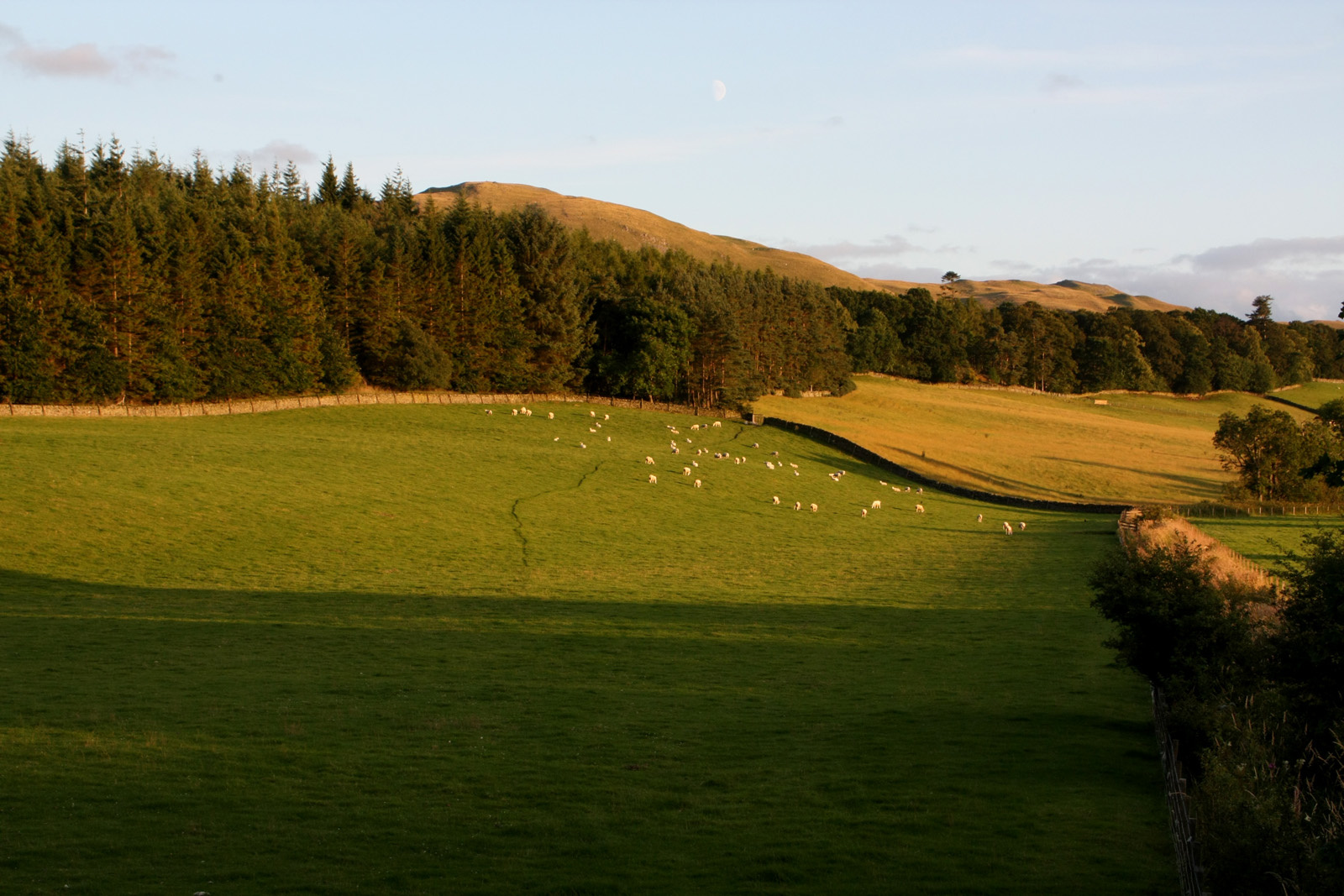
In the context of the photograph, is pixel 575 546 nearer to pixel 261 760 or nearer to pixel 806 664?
pixel 806 664

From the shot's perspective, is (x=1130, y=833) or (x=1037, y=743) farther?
(x=1037, y=743)

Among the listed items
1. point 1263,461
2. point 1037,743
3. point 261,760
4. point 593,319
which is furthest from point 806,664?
point 593,319

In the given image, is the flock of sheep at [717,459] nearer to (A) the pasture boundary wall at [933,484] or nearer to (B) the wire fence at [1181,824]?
(A) the pasture boundary wall at [933,484]

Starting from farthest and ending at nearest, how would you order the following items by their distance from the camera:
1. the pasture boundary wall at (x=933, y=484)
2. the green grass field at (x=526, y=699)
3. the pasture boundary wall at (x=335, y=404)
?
the pasture boundary wall at (x=933, y=484) → the pasture boundary wall at (x=335, y=404) → the green grass field at (x=526, y=699)

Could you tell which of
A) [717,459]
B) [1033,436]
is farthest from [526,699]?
[1033,436]

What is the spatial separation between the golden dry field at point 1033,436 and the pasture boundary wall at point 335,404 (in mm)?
14749

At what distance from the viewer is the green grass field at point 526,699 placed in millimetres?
13711

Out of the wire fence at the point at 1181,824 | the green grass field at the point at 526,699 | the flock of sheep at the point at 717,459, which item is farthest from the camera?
the flock of sheep at the point at 717,459

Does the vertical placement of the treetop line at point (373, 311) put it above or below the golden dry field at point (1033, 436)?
above

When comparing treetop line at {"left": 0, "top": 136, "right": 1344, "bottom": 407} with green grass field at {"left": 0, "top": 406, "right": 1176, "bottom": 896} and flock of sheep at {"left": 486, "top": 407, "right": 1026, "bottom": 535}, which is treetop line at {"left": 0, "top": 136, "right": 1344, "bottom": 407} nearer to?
flock of sheep at {"left": 486, "top": 407, "right": 1026, "bottom": 535}

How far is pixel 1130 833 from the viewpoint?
14945 mm

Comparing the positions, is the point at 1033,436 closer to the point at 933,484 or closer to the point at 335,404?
the point at 933,484

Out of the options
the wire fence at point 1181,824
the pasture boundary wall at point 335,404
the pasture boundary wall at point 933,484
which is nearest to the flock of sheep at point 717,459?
the pasture boundary wall at point 933,484

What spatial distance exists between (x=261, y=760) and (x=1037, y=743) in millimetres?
15257
